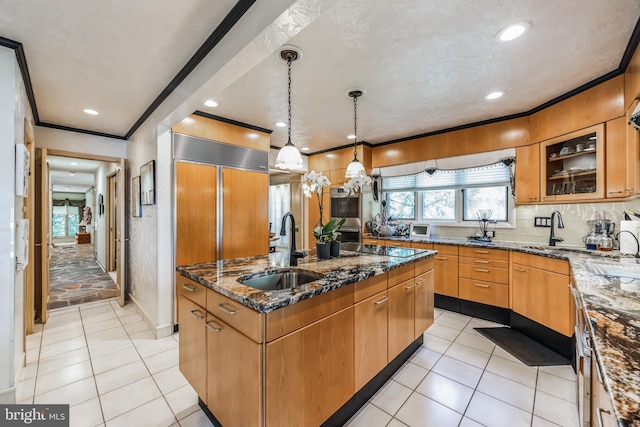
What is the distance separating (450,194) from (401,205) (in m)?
0.84

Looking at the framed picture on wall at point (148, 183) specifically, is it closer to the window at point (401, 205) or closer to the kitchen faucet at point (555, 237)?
the window at point (401, 205)

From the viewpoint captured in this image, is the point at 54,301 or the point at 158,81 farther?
the point at 54,301

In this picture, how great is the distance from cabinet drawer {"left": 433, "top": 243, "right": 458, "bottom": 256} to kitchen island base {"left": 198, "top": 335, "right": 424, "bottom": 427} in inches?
65.6

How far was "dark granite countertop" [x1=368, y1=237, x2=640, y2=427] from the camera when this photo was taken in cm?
56

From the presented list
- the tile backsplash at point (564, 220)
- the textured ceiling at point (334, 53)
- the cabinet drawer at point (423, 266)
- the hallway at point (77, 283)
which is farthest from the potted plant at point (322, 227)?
the hallway at point (77, 283)

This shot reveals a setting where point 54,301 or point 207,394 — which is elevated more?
point 207,394

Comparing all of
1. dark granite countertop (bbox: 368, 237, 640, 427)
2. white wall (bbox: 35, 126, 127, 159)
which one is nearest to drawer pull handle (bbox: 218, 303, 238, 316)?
dark granite countertop (bbox: 368, 237, 640, 427)

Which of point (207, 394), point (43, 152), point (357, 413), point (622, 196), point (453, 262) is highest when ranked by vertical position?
point (43, 152)

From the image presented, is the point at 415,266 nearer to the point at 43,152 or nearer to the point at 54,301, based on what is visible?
the point at 43,152

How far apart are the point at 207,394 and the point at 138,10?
2.31m

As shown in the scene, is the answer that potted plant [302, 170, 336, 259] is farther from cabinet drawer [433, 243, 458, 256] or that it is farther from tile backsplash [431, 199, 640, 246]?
tile backsplash [431, 199, 640, 246]

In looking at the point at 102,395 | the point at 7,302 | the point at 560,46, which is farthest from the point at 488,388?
the point at 7,302

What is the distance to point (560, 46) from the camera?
→ 77.2 inches

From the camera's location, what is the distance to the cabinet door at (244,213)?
340 cm
